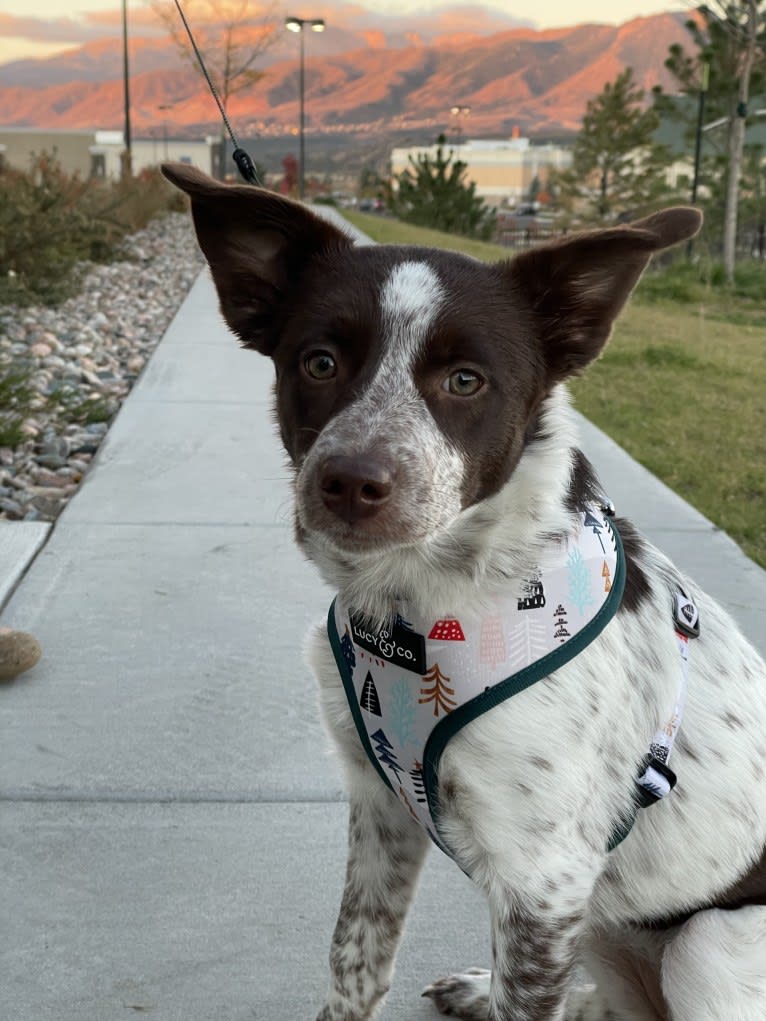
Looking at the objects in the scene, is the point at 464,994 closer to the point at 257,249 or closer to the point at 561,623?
the point at 561,623

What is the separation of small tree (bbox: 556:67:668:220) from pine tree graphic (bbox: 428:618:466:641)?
5467cm

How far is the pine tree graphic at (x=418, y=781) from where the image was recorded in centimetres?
198

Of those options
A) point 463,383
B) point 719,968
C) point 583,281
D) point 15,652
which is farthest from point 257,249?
point 15,652

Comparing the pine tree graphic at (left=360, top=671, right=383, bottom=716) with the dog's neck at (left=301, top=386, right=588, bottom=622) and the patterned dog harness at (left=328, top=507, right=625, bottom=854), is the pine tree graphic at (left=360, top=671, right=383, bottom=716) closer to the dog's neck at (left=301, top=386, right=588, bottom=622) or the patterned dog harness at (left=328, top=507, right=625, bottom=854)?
the patterned dog harness at (left=328, top=507, right=625, bottom=854)

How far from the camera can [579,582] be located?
78.9 inches

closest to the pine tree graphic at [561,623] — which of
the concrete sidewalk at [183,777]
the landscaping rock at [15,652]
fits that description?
the concrete sidewalk at [183,777]

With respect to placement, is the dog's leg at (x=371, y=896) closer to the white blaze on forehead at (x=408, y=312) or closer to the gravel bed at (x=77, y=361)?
the white blaze on forehead at (x=408, y=312)

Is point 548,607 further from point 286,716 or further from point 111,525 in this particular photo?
point 111,525

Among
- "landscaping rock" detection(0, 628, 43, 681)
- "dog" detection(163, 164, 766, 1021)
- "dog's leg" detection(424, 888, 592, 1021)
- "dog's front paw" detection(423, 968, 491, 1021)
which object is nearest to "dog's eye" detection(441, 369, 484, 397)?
"dog" detection(163, 164, 766, 1021)

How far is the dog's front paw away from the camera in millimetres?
2412

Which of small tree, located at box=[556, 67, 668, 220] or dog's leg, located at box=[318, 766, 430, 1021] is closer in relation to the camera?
dog's leg, located at box=[318, 766, 430, 1021]

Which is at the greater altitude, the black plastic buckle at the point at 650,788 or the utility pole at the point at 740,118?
the utility pole at the point at 740,118

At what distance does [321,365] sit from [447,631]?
1.85ft

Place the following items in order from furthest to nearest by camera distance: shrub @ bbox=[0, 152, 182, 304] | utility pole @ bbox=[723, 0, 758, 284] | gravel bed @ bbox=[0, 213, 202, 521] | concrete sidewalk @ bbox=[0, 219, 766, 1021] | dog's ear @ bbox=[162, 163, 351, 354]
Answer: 1. utility pole @ bbox=[723, 0, 758, 284]
2. shrub @ bbox=[0, 152, 182, 304]
3. gravel bed @ bbox=[0, 213, 202, 521]
4. concrete sidewalk @ bbox=[0, 219, 766, 1021]
5. dog's ear @ bbox=[162, 163, 351, 354]
